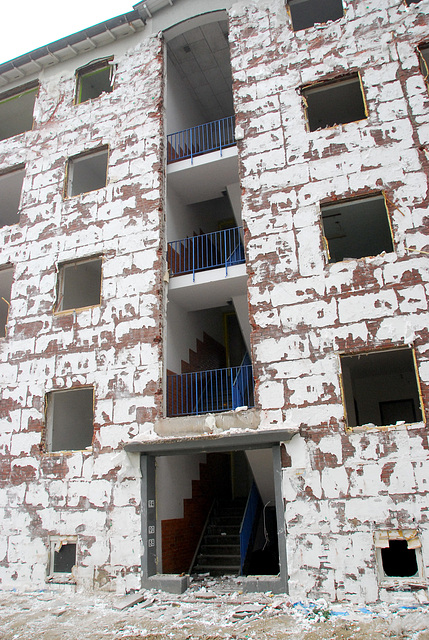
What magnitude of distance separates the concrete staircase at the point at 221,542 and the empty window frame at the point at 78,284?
627 cm

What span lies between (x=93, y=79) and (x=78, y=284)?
617cm

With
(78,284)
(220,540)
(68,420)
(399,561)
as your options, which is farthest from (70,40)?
(399,561)

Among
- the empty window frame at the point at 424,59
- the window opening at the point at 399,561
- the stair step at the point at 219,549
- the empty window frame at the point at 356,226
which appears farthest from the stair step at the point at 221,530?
the empty window frame at the point at 424,59

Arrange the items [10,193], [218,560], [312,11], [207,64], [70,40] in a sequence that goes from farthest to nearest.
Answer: [10,193] < [207,64] < [70,40] < [312,11] < [218,560]

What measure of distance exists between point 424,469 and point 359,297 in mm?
3087

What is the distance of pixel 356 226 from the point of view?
40.3 feet

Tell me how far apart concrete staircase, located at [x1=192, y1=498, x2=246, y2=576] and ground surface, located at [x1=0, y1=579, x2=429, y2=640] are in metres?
2.02

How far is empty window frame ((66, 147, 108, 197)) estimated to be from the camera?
1283 centimetres

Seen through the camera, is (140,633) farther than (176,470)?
No

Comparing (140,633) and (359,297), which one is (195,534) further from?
(359,297)

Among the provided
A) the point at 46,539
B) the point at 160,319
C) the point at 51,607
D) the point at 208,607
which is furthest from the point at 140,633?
the point at 160,319

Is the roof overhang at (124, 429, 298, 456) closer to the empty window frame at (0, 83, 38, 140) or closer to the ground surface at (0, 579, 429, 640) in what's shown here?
the ground surface at (0, 579, 429, 640)

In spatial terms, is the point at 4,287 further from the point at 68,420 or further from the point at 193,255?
the point at 193,255

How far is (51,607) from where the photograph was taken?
849 cm
